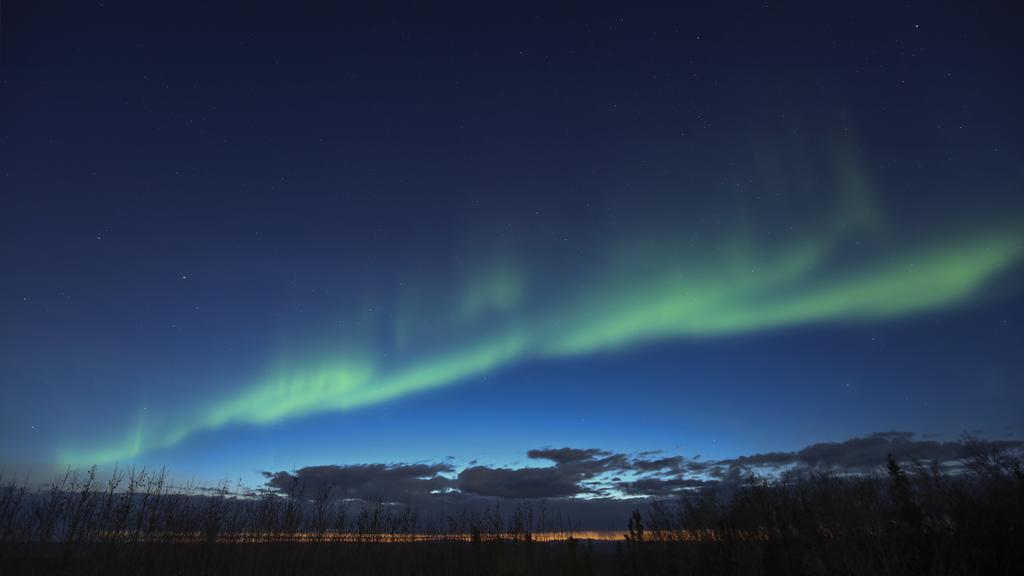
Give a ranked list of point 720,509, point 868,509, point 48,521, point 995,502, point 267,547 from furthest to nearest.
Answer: point 720,509 < point 267,547 < point 48,521 < point 995,502 < point 868,509

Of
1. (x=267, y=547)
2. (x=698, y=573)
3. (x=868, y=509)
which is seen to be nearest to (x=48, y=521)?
(x=267, y=547)

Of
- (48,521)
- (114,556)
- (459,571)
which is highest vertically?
(48,521)

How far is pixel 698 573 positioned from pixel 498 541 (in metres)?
22.2

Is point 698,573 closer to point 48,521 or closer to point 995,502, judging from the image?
point 995,502

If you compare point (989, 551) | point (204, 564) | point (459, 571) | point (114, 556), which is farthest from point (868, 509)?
point (114, 556)

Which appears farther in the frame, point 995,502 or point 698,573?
point 698,573

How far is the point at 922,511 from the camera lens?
1277 inches

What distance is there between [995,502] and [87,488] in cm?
6080

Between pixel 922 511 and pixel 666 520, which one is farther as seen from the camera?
pixel 666 520

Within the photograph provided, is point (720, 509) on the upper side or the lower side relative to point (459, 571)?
→ upper

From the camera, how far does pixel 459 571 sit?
43562 millimetres

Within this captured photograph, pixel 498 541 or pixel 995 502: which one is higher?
pixel 995 502

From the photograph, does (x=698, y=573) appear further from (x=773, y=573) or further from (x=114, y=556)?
(x=114, y=556)

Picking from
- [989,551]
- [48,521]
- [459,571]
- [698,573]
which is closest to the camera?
[989,551]
